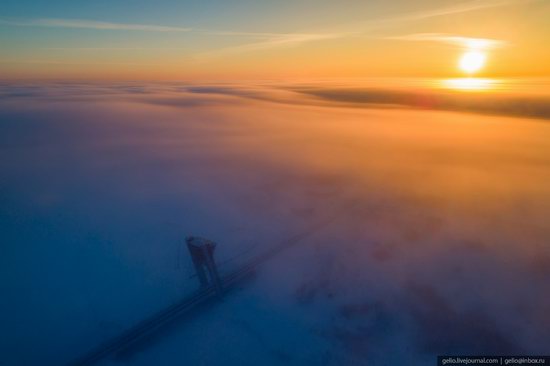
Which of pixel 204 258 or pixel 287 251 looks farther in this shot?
pixel 287 251

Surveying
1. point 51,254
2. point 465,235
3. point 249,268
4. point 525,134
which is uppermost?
point 51,254

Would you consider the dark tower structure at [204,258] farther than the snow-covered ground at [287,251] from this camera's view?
Yes

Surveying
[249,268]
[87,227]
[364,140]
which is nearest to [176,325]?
[249,268]

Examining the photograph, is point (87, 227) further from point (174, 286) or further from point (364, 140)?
point (364, 140)

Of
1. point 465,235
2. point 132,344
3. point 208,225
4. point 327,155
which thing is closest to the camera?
point 132,344

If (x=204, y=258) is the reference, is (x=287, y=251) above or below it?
below

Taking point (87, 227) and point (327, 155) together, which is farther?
point (327, 155)

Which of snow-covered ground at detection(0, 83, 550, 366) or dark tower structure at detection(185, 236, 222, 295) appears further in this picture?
dark tower structure at detection(185, 236, 222, 295)

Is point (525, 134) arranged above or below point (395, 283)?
below
